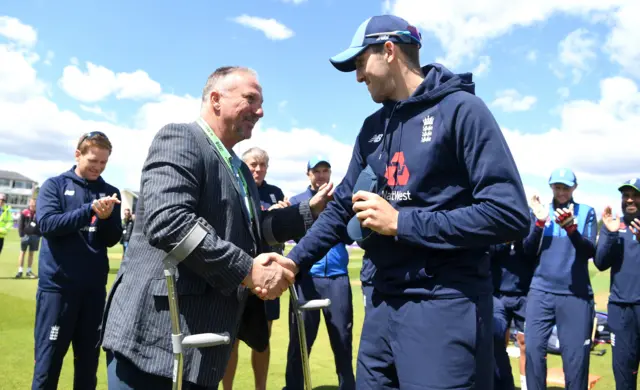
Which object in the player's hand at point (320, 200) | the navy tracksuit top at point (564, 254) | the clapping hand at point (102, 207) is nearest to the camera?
the player's hand at point (320, 200)

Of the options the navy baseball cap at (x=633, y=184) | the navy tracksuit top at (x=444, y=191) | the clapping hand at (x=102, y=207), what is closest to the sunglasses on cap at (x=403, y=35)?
the navy tracksuit top at (x=444, y=191)

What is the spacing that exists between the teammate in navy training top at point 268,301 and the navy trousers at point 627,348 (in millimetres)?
3975

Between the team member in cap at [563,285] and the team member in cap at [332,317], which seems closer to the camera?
the team member in cap at [563,285]

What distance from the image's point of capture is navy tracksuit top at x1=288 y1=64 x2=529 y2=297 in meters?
2.17

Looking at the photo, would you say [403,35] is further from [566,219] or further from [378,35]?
[566,219]

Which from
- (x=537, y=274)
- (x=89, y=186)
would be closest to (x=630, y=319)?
(x=537, y=274)

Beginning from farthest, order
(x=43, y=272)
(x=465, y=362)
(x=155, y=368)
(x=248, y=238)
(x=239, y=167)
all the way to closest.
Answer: (x=43, y=272)
(x=239, y=167)
(x=248, y=238)
(x=155, y=368)
(x=465, y=362)

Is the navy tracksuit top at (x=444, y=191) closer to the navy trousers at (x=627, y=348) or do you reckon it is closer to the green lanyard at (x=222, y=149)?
the green lanyard at (x=222, y=149)

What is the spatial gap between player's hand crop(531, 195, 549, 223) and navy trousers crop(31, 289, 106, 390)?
196 inches

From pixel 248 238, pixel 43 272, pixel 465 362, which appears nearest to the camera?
pixel 465 362

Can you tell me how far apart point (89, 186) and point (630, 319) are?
618 centimetres

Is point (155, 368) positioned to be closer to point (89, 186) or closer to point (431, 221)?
point (431, 221)

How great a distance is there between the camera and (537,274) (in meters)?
6.00

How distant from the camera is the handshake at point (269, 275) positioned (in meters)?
2.62
